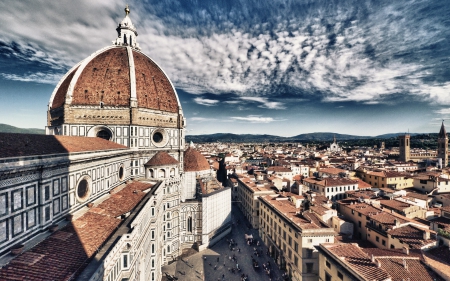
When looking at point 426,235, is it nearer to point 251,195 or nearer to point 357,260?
point 357,260

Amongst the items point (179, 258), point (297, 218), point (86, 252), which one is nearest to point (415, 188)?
point (297, 218)

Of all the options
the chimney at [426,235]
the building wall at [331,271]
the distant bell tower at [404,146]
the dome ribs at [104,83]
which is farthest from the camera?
the distant bell tower at [404,146]

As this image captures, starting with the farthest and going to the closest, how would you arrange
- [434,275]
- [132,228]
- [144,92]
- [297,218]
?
[144,92], [297,218], [434,275], [132,228]

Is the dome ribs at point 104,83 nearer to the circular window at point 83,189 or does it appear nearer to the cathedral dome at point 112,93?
the cathedral dome at point 112,93

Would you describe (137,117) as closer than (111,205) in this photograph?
No

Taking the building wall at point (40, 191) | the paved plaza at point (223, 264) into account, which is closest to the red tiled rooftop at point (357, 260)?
the paved plaza at point (223, 264)

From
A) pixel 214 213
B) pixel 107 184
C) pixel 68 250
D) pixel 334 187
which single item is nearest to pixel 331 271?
pixel 68 250

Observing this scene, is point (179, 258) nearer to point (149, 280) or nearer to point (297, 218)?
point (149, 280)
